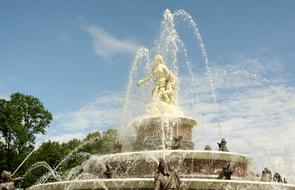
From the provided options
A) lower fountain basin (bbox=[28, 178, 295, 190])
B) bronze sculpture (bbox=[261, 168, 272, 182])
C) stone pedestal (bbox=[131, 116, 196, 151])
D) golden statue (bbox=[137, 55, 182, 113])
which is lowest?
lower fountain basin (bbox=[28, 178, 295, 190])

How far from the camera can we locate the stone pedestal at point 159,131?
2291 cm

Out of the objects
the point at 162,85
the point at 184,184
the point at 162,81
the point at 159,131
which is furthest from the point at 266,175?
the point at 162,81

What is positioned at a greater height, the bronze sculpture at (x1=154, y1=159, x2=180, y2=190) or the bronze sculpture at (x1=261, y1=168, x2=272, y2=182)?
the bronze sculpture at (x1=261, y1=168, x2=272, y2=182)

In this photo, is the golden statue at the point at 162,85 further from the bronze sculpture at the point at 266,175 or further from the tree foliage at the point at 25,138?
the tree foliage at the point at 25,138

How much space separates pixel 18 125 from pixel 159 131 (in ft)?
78.6

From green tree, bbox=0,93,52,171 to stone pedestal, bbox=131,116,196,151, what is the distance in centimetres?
2208

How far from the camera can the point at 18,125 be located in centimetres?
4409

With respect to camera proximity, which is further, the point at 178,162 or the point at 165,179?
the point at 178,162

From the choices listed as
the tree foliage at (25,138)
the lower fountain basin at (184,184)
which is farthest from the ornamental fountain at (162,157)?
the tree foliage at (25,138)

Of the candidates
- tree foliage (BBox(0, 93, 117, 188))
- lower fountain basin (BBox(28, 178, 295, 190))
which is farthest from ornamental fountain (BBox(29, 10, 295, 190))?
tree foliage (BBox(0, 93, 117, 188))

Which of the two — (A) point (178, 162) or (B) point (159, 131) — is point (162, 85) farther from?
(A) point (178, 162)

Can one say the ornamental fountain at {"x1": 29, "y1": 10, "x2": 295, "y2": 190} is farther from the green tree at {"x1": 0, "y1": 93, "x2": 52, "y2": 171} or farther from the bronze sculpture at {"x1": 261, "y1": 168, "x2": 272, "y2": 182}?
the green tree at {"x1": 0, "y1": 93, "x2": 52, "y2": 171}

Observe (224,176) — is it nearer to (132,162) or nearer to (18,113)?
(132,162)

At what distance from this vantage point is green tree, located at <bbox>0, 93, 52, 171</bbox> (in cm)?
4347
